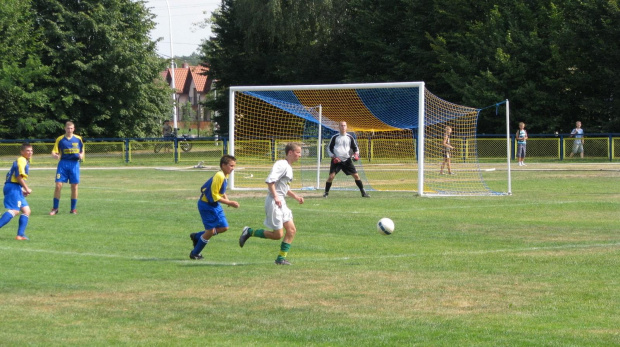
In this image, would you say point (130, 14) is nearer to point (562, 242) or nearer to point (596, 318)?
point (562, 242)

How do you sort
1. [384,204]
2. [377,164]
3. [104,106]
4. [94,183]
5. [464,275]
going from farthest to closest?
[104,106] → [377,164] → [94,183] → [384,204] → [464,275]

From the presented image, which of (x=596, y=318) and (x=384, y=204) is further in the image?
(x=384, y=204)

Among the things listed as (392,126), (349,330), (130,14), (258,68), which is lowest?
(349,330)

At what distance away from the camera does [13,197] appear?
1241cm

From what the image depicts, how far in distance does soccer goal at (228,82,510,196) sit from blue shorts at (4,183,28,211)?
11026 mm

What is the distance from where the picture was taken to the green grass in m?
6.82

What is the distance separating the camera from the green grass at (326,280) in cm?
682

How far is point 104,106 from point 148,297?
44.1 metres

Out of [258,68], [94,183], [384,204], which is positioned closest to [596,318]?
[384,204]

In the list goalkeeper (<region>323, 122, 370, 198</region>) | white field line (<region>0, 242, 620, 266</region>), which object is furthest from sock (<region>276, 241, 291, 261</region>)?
goalkeeper (<region>323, 122, 370, 198</region>)

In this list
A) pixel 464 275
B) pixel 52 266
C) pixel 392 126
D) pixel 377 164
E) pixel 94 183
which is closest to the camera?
pixel 464 275

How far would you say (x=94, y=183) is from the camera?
26.4 meters

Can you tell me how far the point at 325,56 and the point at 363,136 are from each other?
54.2 feet

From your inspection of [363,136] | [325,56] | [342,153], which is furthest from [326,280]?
[325,56]
